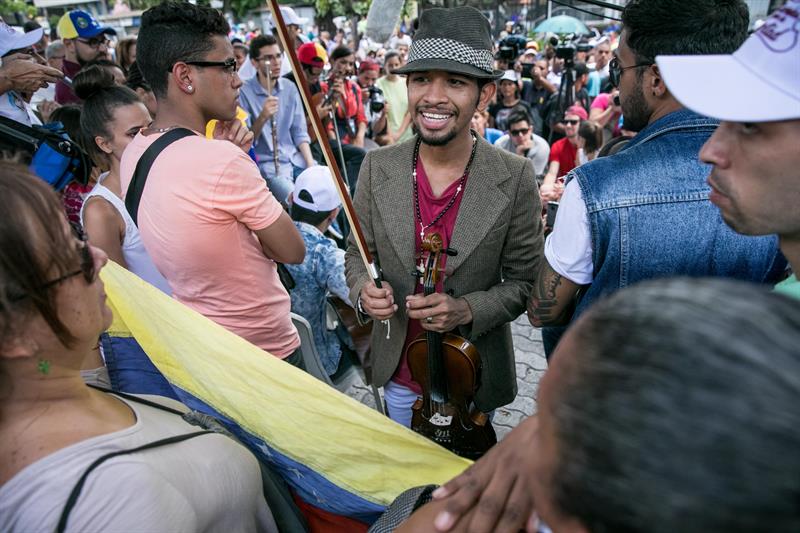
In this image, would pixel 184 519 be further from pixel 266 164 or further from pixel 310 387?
pixel 266 164

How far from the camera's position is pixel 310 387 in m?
1.34

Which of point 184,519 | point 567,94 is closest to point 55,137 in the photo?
point 184,519

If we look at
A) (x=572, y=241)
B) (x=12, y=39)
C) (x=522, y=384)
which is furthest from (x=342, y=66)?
(x=572, y=241)

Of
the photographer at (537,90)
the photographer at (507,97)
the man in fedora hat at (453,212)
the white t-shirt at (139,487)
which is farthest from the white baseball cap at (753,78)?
the photographer at (537,90)

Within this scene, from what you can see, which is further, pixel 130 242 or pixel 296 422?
pixel 130 242

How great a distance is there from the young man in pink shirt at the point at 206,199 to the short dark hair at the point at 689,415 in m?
1.46

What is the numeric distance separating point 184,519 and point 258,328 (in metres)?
1.11

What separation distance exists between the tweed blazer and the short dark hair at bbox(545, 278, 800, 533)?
139 centimetres

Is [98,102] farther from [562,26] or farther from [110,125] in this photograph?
[562,26]

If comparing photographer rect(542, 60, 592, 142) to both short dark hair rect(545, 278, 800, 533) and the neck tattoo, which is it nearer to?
the neck tattoo

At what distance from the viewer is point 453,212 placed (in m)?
1.98

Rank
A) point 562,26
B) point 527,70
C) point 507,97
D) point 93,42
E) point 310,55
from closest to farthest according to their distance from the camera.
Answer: point 93,42, point 310,55, point 507,97, point 527,70, point 562,26

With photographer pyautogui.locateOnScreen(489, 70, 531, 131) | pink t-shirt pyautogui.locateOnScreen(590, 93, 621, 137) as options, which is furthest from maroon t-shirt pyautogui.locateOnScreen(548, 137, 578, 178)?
photographer pyautogui.locateOnScreen(489, 70, 531, 131)

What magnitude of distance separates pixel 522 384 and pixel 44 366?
3107 millimetres
